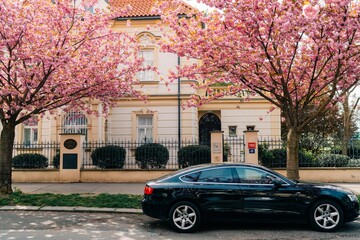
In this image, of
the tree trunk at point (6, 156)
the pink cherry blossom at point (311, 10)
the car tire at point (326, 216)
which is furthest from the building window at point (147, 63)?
the car tire at point (326, 216)

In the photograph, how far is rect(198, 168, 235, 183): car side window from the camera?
23.0 ft

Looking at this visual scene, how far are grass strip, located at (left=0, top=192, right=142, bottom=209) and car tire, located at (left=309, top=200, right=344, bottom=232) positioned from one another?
4.44 meters

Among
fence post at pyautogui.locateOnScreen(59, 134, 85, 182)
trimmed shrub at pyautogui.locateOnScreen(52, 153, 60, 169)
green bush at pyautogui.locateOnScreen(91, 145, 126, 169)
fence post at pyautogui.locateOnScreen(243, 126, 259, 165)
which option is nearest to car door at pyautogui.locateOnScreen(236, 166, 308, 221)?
fence post at pyautogui.locateOnScreen(243, 126, 259, 165)

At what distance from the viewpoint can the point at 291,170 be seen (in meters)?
9.33

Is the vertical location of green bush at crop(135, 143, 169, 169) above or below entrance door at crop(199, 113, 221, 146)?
below

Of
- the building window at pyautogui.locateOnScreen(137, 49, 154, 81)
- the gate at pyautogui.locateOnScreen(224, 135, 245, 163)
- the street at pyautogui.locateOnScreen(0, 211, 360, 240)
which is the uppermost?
the building window at pyautogui.locateOnScreen(137, 49, 154, 81)

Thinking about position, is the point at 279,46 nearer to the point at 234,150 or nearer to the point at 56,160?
the point at 234,150

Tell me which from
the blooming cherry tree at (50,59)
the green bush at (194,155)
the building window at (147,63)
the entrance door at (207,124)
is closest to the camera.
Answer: the blooming cherry tree at (50,59)

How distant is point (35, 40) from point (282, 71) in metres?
7.41

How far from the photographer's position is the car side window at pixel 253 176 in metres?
6.93

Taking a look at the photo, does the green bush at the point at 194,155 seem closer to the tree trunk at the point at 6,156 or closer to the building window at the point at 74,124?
the tree trunk at the point at 6,156

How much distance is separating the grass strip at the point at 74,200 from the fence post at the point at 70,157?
11.1 ft

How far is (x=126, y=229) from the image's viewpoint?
23.5 ft

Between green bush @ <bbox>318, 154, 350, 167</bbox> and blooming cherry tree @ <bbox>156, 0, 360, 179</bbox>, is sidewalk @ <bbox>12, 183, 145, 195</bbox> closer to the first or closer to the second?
blooming cherry tree @ <bbox>156, 0, 360, 179</bbox>
